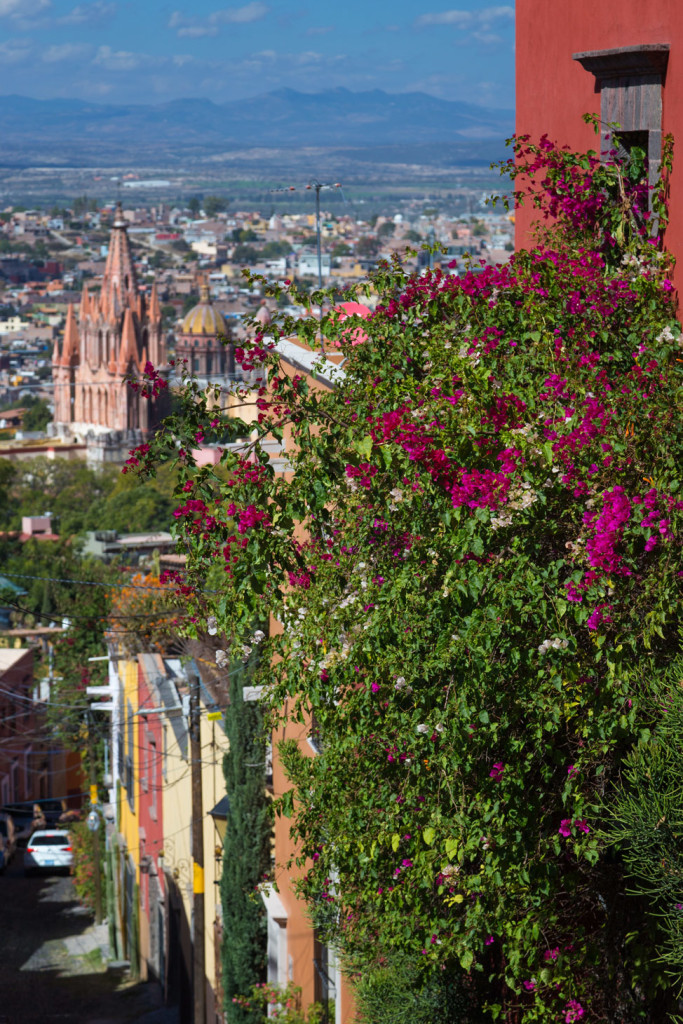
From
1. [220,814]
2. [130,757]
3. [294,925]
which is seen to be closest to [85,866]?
[130,757]

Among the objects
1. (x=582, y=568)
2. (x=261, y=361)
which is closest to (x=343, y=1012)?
(x=261, y=361)

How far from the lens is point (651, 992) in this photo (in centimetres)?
522

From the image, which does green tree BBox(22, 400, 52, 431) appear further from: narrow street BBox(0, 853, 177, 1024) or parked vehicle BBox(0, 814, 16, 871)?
narrow street BBox(0, 853, 177, 1024)

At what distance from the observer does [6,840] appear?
36875 millimetres

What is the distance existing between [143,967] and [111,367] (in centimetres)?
13743

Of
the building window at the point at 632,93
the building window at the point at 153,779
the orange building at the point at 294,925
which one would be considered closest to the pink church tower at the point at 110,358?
the building window at the point at 153,779

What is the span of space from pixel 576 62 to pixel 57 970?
21.3 metres

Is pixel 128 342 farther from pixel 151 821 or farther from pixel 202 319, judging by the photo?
pixel 151 821

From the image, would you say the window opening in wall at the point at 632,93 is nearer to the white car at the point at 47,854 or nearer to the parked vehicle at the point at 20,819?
the white car at the point at 47,854

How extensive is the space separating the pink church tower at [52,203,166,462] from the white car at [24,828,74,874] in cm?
11368

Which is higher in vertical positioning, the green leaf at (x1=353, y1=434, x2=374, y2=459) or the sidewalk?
the green leaf at (x1=353, y1=434, x2=374, y2=459)

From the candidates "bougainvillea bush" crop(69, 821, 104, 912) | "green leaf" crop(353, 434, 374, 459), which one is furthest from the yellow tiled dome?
"green leaf" crop(353, 434, 374, 459)

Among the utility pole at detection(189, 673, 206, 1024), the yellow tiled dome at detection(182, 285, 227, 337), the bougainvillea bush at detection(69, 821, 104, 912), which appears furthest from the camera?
the yellow tiled dome at detection(182, 285, 227, 337)

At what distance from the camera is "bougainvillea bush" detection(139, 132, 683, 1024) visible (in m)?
4.73
